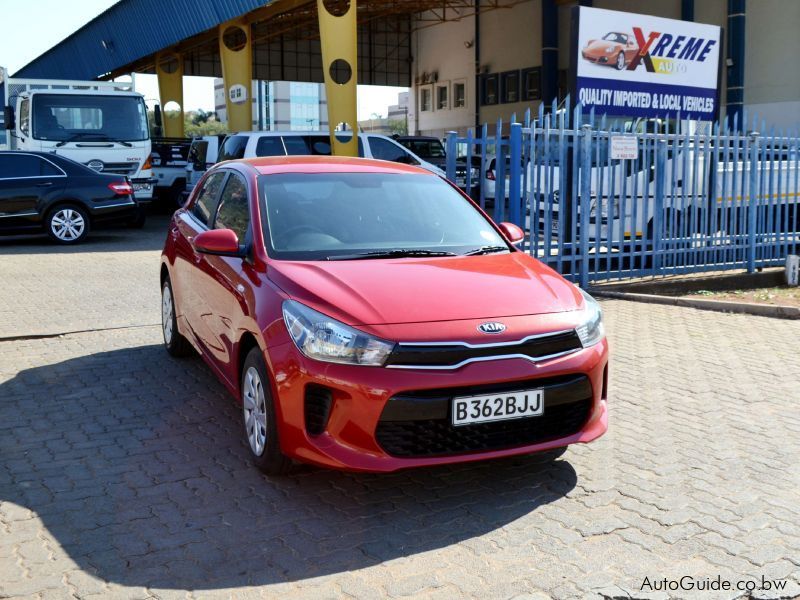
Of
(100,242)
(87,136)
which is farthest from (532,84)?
(100,242)

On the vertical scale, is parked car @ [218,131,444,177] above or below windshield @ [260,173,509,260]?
above

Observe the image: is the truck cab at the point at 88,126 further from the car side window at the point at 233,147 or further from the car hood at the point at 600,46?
the car hood at the point at 600,46

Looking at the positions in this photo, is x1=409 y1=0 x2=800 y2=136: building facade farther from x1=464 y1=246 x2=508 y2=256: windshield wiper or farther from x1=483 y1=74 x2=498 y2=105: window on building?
x1=464 y1=246 x2=508 y2=256: windshield wiper

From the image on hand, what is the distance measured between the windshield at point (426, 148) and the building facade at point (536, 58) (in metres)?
6.73

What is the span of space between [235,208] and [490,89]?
33181 millimetres

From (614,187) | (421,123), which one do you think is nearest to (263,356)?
(614,187)

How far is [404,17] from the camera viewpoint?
4247 centimetres

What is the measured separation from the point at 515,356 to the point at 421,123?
132 feet

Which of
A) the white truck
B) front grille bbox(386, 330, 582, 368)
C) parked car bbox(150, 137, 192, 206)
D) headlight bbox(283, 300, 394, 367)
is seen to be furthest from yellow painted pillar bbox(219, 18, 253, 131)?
front grille bbox(386, 330, 582, 368)

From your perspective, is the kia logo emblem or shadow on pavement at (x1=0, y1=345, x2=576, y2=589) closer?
shadow on pavement at (x1=0, y1=345, x2=576, y2=589)

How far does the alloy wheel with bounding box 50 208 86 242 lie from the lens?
14.9m

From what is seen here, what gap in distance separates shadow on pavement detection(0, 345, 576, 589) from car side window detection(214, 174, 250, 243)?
1157 millimetres

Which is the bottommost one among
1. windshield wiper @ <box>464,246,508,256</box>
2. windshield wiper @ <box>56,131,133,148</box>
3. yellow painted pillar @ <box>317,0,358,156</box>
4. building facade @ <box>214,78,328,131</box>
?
windshield wiper @ <box>464,246,508,256</box>

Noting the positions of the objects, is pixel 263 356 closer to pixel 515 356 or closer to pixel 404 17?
pixel 515 356
